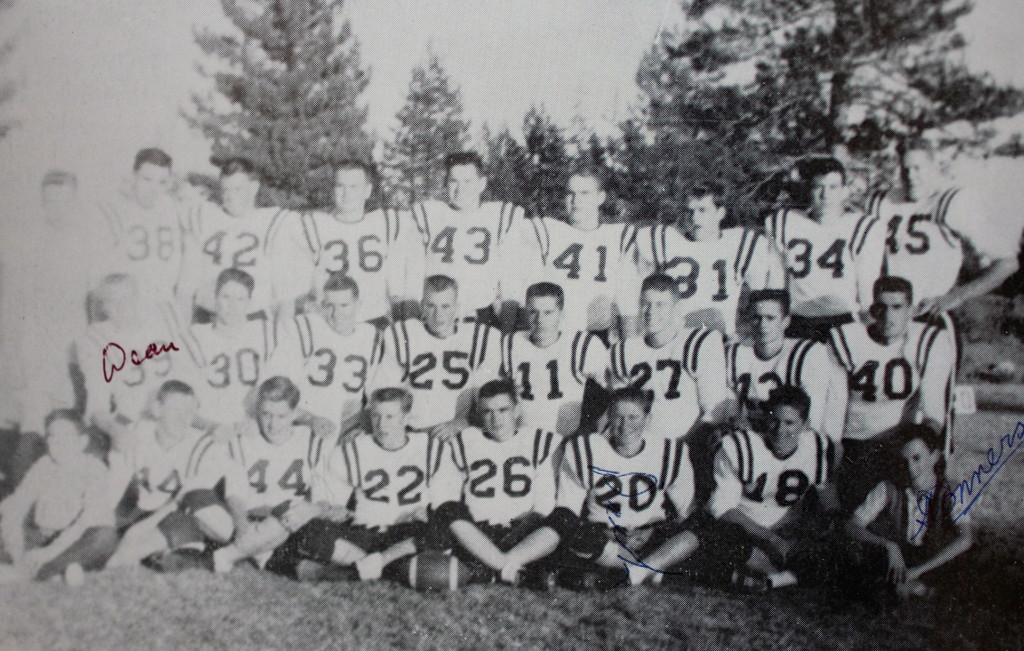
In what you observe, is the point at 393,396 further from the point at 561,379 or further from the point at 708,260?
the point at 708,260

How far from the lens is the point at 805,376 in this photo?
3314 millimetres

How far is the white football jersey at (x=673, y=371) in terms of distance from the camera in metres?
3.34

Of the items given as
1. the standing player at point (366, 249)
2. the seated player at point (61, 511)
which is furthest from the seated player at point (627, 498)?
the seated player at point (61, 511)

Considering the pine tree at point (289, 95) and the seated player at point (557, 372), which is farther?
the seated player at point (557, 372)

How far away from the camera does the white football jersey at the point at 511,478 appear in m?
3.33

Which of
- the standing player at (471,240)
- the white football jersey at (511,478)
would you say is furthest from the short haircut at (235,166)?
the white football jersey at (511,478)

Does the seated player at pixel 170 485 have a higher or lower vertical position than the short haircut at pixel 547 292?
lower

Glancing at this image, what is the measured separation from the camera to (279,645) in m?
3.21

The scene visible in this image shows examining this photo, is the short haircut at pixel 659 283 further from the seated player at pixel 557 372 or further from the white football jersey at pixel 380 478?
the white football jersey at pixel 380 478

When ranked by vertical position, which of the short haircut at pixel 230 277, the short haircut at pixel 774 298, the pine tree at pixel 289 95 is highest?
the pine tree at pixel 289 95

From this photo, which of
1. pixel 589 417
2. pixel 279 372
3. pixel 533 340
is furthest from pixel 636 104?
pixel 279 372

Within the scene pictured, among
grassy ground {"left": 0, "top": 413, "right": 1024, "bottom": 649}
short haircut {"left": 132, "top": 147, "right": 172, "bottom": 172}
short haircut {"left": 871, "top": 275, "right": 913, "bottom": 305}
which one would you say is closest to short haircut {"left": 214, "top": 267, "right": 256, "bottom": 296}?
short haircut {"left": 132, "top": 147, "right": 172, "bottom": 172}
